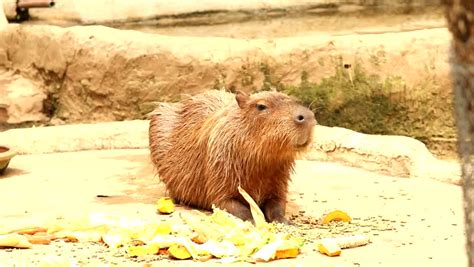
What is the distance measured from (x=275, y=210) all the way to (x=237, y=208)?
242 mm

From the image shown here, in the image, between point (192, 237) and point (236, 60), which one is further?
point (236, 60)

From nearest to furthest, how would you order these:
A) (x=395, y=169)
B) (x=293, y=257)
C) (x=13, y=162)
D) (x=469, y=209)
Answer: (x=469, y=209) → (x=293, y=257) → (x=395, y=169) → (x=13, y=162)

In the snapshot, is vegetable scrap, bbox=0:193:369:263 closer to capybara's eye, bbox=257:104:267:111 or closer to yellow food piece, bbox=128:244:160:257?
yellow food piece, bbox=128:244:160:257

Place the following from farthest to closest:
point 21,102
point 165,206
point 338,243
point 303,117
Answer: point 21,102 < point 165,206 < point 303,117 < point 338,243

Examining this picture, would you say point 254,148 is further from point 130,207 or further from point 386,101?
point 386,101

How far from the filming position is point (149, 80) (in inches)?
388

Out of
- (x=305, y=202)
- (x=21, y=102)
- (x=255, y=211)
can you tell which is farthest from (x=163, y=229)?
(x=21, y=102)

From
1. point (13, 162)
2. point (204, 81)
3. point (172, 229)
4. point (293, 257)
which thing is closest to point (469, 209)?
point (293, 257)

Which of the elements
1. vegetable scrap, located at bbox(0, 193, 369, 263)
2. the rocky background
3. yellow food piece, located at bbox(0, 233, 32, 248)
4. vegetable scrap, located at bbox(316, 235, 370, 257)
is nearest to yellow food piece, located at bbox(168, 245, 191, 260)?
vegetable scrap, located at bbox(0, 193, 369, 263)

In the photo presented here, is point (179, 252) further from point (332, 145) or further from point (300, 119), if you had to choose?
point (332, 145)

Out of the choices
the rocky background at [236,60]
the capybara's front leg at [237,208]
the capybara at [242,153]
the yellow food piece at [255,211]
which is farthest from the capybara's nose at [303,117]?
the rocky background at [236,60]

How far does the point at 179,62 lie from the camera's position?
973 cm

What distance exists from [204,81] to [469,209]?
7.56 metres

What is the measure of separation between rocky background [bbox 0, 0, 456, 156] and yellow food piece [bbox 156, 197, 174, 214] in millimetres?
2759
